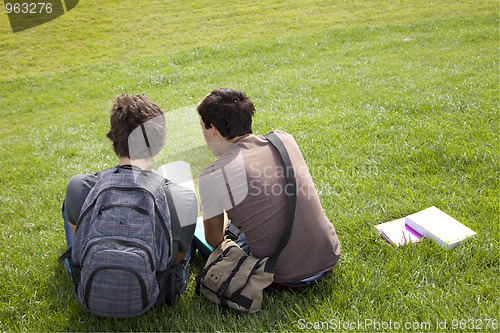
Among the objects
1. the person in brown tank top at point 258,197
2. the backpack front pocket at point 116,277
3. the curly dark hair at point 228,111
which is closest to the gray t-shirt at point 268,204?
the person in brown tank top at point 258,197

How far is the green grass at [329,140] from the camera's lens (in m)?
2.65

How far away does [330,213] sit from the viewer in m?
3.62

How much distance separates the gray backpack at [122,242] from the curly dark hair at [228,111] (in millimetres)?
559

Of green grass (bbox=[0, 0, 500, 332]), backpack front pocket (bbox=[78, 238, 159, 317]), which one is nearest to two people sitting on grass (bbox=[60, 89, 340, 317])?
backpack front pocket (bbox=[78, 238, 159, 317])

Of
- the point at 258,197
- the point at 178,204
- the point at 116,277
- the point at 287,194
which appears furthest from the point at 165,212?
the point at 287,194

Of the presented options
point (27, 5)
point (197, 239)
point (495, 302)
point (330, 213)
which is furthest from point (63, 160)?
point (27, 5)

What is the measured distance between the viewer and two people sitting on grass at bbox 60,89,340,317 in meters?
2.29

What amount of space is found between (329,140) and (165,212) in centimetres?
321

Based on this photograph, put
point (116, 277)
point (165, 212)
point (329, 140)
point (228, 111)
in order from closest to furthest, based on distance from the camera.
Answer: point (116, 277) → point (165, 212) → point (228, 111) → point (329, 140)

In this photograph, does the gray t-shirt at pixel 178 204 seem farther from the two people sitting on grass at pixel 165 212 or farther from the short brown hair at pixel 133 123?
the short brown hair at pixel 133 123

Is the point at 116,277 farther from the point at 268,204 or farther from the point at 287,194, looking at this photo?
the point at 287,194

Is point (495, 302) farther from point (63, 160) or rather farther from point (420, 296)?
Answer: point (63, 160)

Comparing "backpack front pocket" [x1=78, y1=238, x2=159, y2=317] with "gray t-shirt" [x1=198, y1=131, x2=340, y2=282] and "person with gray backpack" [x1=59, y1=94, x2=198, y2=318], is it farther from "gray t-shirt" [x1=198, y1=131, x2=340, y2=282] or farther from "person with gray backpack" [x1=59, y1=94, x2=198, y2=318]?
"gray t-shirt" [x1=198, y1=131, x2=340, y2=282]

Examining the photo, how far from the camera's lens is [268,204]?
2.44 metres
